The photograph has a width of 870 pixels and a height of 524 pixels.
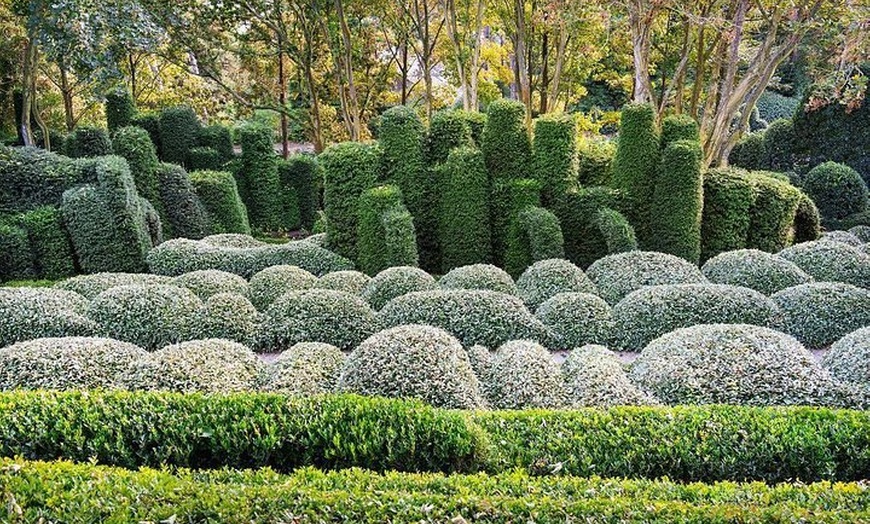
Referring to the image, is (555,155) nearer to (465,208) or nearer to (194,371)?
(465,208)

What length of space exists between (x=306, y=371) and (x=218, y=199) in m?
9.65

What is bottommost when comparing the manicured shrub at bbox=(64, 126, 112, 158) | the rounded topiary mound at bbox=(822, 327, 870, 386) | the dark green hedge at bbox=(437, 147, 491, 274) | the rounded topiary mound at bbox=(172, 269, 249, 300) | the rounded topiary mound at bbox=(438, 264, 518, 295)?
the rounded topiary mound at bbox=(822, 327, 870, 386)

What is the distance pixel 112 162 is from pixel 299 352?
6.16m

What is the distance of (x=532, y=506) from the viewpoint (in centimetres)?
373

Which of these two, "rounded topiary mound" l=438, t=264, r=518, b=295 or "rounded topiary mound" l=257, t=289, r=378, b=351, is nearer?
"rounded topiary mound" l=257, t=289, r=378, b=351

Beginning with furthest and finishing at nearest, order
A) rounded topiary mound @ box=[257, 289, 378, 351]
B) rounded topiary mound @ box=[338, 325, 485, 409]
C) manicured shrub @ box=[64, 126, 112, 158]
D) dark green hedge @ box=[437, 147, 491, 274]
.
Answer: manicured shrub @ box=[64, 126, 112, 158], dark green hedge @ box=[437, 147, 491, 274], rounded topiary mound @ box=[257, 289, 378, 351], rounded topiary mound @ box=[338, 325, 485, 409]

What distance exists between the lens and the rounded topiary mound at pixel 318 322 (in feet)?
25.5

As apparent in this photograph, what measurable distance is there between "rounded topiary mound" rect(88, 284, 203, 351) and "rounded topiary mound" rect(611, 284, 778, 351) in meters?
4.72

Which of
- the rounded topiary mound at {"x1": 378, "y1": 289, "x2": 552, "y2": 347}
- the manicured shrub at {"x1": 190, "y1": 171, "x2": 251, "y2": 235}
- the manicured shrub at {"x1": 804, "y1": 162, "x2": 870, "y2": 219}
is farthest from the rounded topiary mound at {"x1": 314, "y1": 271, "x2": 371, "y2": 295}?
the manicured shrub at {"x1": 804, "y1": 162, "x2": 870, "y2": 219}

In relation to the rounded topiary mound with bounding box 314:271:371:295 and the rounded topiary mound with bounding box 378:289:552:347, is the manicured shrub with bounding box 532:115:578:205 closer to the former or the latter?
the rounded topiary mound with bounding box 314:271:371:295

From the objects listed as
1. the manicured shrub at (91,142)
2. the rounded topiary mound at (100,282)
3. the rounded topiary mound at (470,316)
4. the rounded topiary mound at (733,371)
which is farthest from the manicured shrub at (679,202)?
the manicured shrub at (91,142)

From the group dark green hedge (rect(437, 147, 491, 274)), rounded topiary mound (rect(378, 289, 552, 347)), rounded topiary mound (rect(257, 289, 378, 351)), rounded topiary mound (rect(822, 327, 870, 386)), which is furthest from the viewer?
dark green hedge (rect(437, 147, 491, 274))

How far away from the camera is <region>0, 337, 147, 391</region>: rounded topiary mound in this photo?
6.02 meters

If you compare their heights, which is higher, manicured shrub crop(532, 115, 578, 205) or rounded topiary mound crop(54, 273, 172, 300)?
manicured shrub crop(532, 115, 578, 205)
